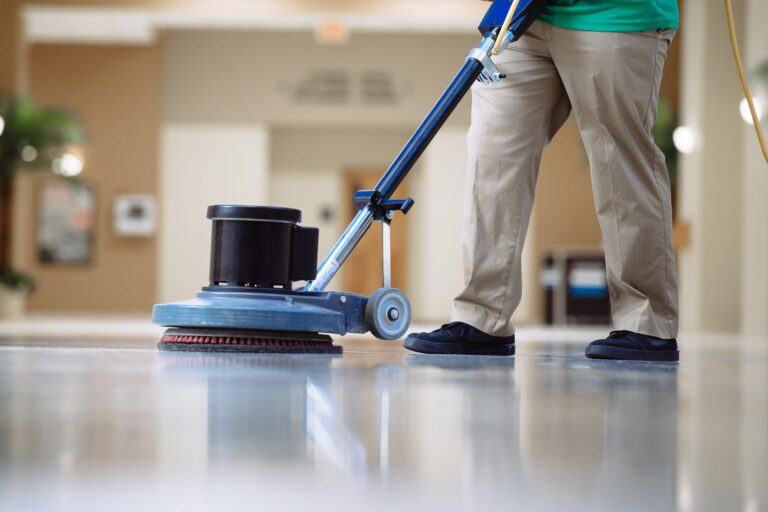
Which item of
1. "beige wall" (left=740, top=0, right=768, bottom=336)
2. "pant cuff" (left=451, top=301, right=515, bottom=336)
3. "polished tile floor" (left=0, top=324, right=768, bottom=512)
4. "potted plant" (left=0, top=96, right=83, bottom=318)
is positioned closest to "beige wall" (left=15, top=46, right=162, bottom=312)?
"potted plant" (left=0, top=96, right=83, bottom=318)

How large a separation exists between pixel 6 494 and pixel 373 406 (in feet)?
1.50

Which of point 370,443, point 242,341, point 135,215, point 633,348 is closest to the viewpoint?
point 370,443

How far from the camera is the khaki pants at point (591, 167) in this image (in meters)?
1.98

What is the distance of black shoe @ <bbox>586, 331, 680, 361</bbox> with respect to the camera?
189cm

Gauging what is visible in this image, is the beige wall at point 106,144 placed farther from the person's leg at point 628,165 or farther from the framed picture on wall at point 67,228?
the person's leg at point 628,165

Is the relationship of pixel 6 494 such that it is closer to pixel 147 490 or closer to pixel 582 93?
pixel 147 490

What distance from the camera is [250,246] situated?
1.89 m

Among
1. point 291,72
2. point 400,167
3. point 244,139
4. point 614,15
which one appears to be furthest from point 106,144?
point 614,15

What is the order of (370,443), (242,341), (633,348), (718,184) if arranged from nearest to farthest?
1. (370,443)
2. (242,341)
3. (633,348)
4. (718,184)

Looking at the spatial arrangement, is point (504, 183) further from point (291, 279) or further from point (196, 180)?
point (196, 180)

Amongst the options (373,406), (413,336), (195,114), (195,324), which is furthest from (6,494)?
(195,114)

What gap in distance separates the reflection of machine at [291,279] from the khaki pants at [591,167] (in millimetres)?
79

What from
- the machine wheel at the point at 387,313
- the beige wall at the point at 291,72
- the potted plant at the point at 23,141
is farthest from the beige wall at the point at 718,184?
the machine wheel at the point at 387,313

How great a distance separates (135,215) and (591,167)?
34.3 ft
